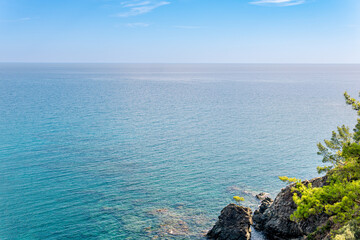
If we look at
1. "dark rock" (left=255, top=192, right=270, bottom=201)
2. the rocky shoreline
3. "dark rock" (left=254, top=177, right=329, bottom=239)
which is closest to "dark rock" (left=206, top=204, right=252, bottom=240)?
the rocky shoreline

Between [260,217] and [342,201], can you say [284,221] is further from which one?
[342,201]

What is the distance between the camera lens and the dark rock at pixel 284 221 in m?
37.2

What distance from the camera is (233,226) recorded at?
40.2 m

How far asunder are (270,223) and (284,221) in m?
2.03

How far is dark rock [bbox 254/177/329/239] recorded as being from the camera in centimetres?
3725

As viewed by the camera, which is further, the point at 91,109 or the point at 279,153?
the point at 91,109

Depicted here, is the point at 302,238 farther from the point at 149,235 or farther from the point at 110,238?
the point at 110,238

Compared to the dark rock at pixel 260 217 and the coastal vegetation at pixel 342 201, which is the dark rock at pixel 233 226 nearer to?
the dark rock at pixel 260 217

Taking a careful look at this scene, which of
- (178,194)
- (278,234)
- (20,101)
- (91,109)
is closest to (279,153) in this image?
(178,194)

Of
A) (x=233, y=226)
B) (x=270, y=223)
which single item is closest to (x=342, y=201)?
(x=270, y=223)

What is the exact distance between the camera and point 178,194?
53.5 metres

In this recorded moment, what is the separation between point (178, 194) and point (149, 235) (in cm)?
1330

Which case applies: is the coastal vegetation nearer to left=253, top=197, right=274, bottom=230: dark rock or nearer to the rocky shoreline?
the rocky shoreline

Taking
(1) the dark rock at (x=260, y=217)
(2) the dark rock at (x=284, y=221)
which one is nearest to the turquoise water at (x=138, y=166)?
(1) the dark rock at (x=260, y=217)
